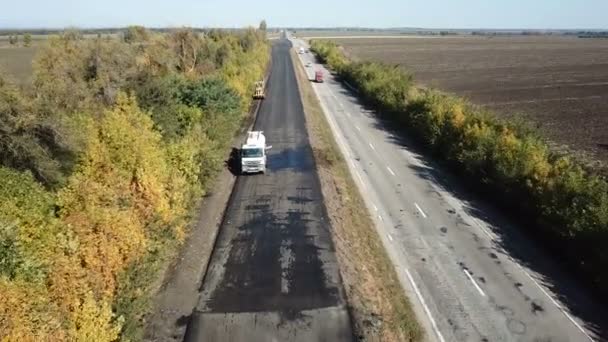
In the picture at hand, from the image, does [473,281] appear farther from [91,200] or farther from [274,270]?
[91,200]

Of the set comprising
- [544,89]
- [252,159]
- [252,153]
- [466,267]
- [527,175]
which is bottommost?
[466,267]

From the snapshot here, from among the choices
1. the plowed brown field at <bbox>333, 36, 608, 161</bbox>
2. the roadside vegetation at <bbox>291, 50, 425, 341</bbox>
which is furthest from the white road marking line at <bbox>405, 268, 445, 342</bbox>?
the plowed brown field at <bbox>333, 36, 608, 161</bbox>

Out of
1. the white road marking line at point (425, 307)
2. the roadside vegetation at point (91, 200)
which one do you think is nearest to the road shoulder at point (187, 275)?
the roadside vegetation at point (91, 200)

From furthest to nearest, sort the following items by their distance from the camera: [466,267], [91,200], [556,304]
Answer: [466,267] → [556,304] → [91,200]

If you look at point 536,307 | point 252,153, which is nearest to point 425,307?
point 536,307

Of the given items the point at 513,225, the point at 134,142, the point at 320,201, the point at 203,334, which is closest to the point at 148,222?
the point at 134,142

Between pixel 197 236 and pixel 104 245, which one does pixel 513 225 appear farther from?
pixel 104 245

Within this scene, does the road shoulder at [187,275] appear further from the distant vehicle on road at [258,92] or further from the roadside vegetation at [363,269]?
the distant vehicle on road at [258,92]
